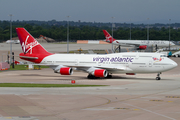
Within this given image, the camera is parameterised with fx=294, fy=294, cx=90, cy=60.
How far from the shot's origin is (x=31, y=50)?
5203cm

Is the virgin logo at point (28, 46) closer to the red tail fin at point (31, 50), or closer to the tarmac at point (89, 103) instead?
the red tail fin at point (31, 50)

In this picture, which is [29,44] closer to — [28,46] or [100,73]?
[28,46]

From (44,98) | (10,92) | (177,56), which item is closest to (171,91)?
(44,98)

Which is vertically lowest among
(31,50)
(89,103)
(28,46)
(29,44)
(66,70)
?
(89,103)

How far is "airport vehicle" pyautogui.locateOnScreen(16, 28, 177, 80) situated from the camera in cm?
4444

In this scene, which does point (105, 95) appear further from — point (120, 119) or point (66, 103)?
point (120, 119)

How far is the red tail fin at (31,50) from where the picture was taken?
169ft

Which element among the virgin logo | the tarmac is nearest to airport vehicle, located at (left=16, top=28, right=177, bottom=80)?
the virgin logo

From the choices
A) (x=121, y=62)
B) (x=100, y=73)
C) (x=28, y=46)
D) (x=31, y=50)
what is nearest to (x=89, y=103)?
(x=100, y=73)

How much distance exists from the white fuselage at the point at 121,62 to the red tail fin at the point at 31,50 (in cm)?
163

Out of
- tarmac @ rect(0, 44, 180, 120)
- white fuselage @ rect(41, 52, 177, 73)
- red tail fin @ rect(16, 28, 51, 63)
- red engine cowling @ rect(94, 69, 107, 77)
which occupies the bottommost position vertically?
tarmac @ rect(0, 44, 180, 120)

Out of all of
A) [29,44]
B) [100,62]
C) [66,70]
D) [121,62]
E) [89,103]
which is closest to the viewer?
[89,103]

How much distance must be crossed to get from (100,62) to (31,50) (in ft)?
42.7

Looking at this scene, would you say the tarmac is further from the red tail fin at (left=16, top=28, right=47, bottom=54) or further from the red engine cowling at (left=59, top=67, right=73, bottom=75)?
A: the red tail fin at (left=16, top=28, right=47, bottom=54)
